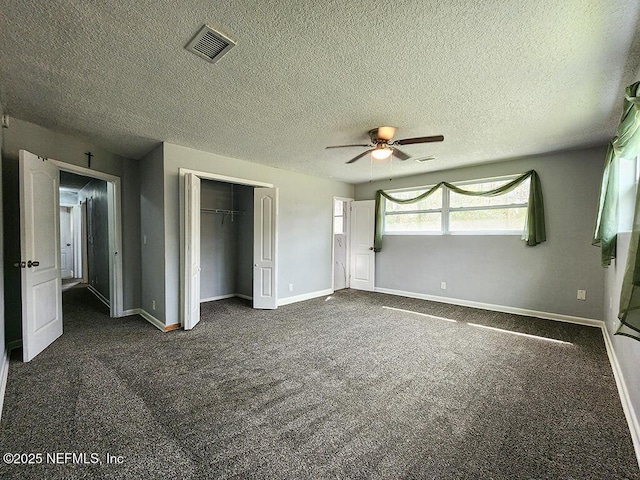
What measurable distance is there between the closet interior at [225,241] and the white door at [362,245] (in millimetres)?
2413

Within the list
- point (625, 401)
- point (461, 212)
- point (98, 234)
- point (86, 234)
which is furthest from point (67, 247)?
point (625, 401)

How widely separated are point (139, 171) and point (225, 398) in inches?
151

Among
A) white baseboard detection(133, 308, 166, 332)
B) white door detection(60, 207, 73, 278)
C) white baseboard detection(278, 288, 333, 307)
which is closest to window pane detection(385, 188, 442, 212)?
white baseboard detection(278, 288, 333, 307)

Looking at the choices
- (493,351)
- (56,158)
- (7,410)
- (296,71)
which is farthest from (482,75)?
(56,158)

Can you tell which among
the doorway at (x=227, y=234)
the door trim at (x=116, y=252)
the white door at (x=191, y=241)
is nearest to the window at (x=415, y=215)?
the doorway at (x=227, y=234)

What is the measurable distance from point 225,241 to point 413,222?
3891mm

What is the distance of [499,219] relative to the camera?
15.1ft

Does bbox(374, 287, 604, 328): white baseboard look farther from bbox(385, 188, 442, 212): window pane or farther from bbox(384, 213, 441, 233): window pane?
bbox(385, 188, 442, 212): window pane

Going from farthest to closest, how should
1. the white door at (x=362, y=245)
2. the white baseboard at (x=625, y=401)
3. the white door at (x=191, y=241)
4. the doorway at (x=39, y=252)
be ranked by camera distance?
1. the white door at (x=362, y=245)
2. the white door at (x=191, y=241)
3. the doorway at (x=39, y=252)
4. the white baseboard at (x=625, y=401)

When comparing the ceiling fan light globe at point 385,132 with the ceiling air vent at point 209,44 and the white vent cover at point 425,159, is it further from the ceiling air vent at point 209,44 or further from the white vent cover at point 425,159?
the ceiling air vent at point 209,44

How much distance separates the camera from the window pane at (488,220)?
14.5 feet

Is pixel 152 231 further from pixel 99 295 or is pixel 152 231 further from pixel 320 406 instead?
pixel 320 406

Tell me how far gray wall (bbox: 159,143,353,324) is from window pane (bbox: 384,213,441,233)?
1230mm

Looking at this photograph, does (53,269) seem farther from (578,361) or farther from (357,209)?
(578,361)
